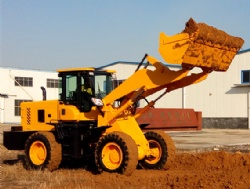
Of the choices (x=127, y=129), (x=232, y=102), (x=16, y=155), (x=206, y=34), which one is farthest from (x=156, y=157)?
(x=232, y=102)

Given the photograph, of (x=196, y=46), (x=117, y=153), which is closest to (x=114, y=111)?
(x=117, y=153)

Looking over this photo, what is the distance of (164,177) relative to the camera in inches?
444

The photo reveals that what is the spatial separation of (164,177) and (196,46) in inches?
121

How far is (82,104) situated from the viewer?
13.1m

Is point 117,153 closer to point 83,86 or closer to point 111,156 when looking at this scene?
point 111,156

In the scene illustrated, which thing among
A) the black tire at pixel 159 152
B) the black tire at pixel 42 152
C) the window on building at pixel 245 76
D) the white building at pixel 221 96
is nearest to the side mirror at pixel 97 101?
the black tire at pixel 42 152

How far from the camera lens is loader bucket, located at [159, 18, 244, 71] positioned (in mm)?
11109

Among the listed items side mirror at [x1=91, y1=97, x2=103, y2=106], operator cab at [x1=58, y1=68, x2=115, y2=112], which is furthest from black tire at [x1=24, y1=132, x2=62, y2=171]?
side mirror at [x1=91, y1=97, x2=103, y2=106]

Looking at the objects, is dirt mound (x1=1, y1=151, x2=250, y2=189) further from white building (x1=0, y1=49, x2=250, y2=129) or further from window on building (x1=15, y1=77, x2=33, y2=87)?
window on building (x1=15, y1=77, x2=33, y2=87)

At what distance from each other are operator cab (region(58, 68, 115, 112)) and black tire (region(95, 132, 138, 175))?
53.7 inches

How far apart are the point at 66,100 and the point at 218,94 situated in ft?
121

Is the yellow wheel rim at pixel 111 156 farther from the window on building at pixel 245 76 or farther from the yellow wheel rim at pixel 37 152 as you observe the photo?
the window on building at pixel 245 76

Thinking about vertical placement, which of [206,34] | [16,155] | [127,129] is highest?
[206,34]

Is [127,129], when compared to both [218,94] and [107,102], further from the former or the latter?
[218,94]
